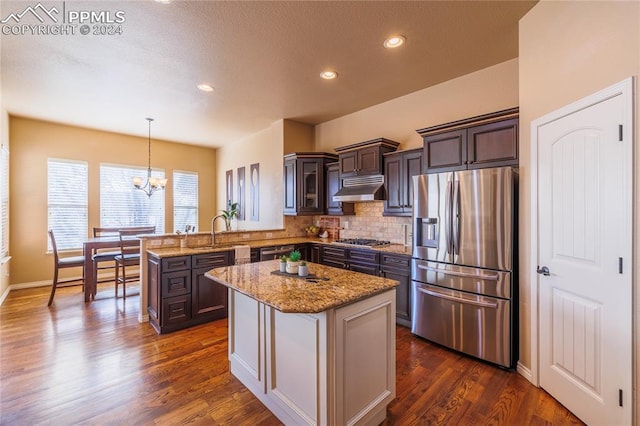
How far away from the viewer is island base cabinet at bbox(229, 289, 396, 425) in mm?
1525

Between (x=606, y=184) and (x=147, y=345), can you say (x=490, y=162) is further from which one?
(x=147, y=345)

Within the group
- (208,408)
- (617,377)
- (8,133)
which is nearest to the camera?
(617,377)

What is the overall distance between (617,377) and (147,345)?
12.7 ft

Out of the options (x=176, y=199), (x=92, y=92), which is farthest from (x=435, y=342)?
(x=176, y=199)

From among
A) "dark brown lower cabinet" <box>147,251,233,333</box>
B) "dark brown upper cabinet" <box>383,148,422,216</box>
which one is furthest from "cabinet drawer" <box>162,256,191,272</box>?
"dark brown upper cabinet" <box>383,148,422,216</box>

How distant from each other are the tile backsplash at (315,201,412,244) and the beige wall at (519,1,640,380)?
1746 millimetres

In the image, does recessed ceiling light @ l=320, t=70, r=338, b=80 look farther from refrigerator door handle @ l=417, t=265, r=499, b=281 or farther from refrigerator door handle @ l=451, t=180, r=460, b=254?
refrigerator door handle @ l=417, t=265, r=499, b=281

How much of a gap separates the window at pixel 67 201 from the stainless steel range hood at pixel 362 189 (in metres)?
5.13

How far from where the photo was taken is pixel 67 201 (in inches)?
209

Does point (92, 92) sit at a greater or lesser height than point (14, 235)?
greater

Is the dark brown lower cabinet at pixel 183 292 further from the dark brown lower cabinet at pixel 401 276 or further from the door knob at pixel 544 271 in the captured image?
the door knob at pixel 544 271

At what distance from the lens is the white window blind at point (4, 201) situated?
4.14m

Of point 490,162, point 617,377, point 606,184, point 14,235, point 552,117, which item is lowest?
point 617,377

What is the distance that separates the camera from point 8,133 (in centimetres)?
466
